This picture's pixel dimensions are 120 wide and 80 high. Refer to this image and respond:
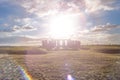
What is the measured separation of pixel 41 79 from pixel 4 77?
4.65 m

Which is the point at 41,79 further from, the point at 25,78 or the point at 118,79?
the point at 118,79

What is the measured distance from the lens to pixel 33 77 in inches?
1064

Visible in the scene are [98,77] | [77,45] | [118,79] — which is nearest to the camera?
[118,79]

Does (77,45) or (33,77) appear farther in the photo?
(77,45)

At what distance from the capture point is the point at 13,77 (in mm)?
26219

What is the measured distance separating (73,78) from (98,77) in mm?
3167

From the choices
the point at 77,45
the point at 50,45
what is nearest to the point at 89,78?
the point at 50,45


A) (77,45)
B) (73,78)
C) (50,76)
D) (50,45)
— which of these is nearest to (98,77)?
(73,78)

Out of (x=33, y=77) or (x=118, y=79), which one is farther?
(x=33, y=77)

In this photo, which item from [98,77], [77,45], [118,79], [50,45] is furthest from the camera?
[77,45]

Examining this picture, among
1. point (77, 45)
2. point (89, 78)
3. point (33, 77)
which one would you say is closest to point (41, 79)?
point (33, 77)

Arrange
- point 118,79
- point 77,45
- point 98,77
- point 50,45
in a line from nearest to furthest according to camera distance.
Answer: point 118,79
point 98,77
point 50,45
point 77,45

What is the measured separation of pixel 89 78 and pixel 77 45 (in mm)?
121073

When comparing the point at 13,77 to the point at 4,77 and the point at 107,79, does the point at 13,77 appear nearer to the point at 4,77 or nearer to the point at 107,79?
the point at 4,77
